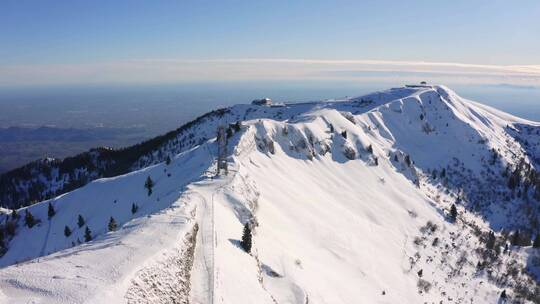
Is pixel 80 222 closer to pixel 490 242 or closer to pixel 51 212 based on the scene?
pixel 51 212

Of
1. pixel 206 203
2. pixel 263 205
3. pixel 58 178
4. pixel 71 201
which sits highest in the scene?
pixel 206 203

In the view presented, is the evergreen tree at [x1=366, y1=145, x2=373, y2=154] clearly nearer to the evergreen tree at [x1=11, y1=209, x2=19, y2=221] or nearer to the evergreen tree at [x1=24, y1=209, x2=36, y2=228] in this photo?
the evergreen tree at [x1=24, y1=209, x2=36, y2=228]

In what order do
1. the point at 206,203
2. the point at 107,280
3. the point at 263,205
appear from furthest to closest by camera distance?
1. the point at 263,205
2. the point at 206,203
3. the point at 107,280

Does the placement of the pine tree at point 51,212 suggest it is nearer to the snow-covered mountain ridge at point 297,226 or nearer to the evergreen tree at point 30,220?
the snow-covered mountain ridge at point 297,226

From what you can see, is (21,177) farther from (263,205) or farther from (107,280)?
(107,280)

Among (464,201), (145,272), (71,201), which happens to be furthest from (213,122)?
(145,272)

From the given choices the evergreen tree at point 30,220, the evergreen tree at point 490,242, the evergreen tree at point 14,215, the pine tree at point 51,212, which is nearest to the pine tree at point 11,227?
the evergreen tree at point 14,215

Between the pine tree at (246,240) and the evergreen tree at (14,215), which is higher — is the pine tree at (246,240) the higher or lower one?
the higher one

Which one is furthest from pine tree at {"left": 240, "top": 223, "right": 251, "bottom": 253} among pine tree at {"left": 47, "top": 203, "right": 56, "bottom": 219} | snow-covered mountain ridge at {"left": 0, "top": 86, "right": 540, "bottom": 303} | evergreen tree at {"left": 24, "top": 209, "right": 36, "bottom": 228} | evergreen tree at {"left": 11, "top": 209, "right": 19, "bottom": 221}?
evergreen tree at {"left": 11, "top": 209, "right": 19, "bottom": 221}

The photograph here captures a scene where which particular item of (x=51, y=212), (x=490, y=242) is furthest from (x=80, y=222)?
(x=490, y=242)
